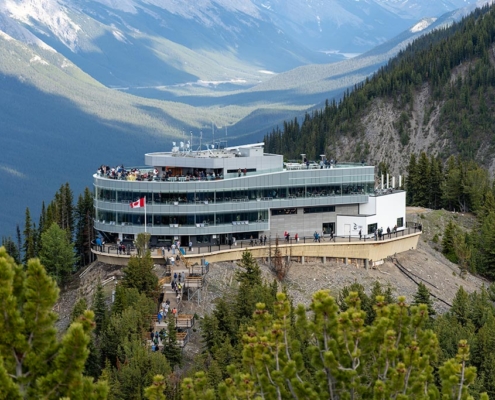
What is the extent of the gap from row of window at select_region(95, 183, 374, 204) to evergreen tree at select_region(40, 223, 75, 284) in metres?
4.68

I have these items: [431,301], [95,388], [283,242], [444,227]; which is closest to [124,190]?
[283,242]

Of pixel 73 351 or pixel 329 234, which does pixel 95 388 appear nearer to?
pixel 73 351

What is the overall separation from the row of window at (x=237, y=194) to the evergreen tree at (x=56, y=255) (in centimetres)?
468

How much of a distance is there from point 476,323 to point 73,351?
5927 centimetres

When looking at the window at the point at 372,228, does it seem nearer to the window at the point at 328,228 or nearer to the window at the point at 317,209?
the window at the point at 328,228

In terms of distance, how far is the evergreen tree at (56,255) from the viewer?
321 feet

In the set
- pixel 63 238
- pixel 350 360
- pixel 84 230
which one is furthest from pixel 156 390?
pixel 84 230

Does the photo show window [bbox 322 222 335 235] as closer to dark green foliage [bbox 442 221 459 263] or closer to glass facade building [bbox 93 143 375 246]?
glass facade building [bbox 93 143 375 246]

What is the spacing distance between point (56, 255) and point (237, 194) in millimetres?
15497

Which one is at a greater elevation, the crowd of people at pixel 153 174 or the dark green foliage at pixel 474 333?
the crowd of people at pixel 153 174

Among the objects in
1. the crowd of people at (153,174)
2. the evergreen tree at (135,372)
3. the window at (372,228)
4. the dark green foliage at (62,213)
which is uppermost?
the crowd of people at (153,174)

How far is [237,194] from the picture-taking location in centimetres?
9694

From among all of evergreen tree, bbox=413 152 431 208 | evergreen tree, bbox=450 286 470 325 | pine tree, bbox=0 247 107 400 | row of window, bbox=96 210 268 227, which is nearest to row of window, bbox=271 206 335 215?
row of window, bbox=96 210 268 227

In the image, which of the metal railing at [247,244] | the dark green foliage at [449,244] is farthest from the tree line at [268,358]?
the dark green foliage at [449,244]
